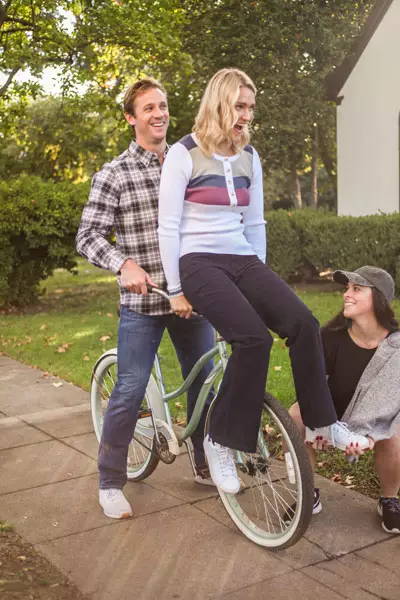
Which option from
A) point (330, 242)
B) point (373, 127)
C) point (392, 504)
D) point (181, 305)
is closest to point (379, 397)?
point (392, 504)

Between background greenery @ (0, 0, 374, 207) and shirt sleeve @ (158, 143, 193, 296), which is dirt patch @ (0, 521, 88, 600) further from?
background greenery @ (0, 0, 374, 207)

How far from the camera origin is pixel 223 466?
3881mm

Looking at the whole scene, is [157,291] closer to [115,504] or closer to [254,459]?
[254,459]

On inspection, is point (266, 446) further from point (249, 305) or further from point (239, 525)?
point (249, 305)

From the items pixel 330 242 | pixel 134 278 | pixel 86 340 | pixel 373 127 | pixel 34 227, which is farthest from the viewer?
pixel 373 127

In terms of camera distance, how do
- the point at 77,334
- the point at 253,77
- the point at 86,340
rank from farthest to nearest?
1. the point at 253,77
2. the point at 77,334
3. the point at 86,340

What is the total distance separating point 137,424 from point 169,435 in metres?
0.40

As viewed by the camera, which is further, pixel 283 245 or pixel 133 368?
pixel 283 245

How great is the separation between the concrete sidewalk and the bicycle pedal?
32 centimetres

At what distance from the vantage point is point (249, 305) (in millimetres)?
3572

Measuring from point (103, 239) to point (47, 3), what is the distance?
631 cm

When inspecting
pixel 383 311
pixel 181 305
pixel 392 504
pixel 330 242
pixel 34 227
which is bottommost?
pixel 392 504

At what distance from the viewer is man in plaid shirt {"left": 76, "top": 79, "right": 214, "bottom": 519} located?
4027 millimetres

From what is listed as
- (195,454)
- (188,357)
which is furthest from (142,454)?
(188,357)
